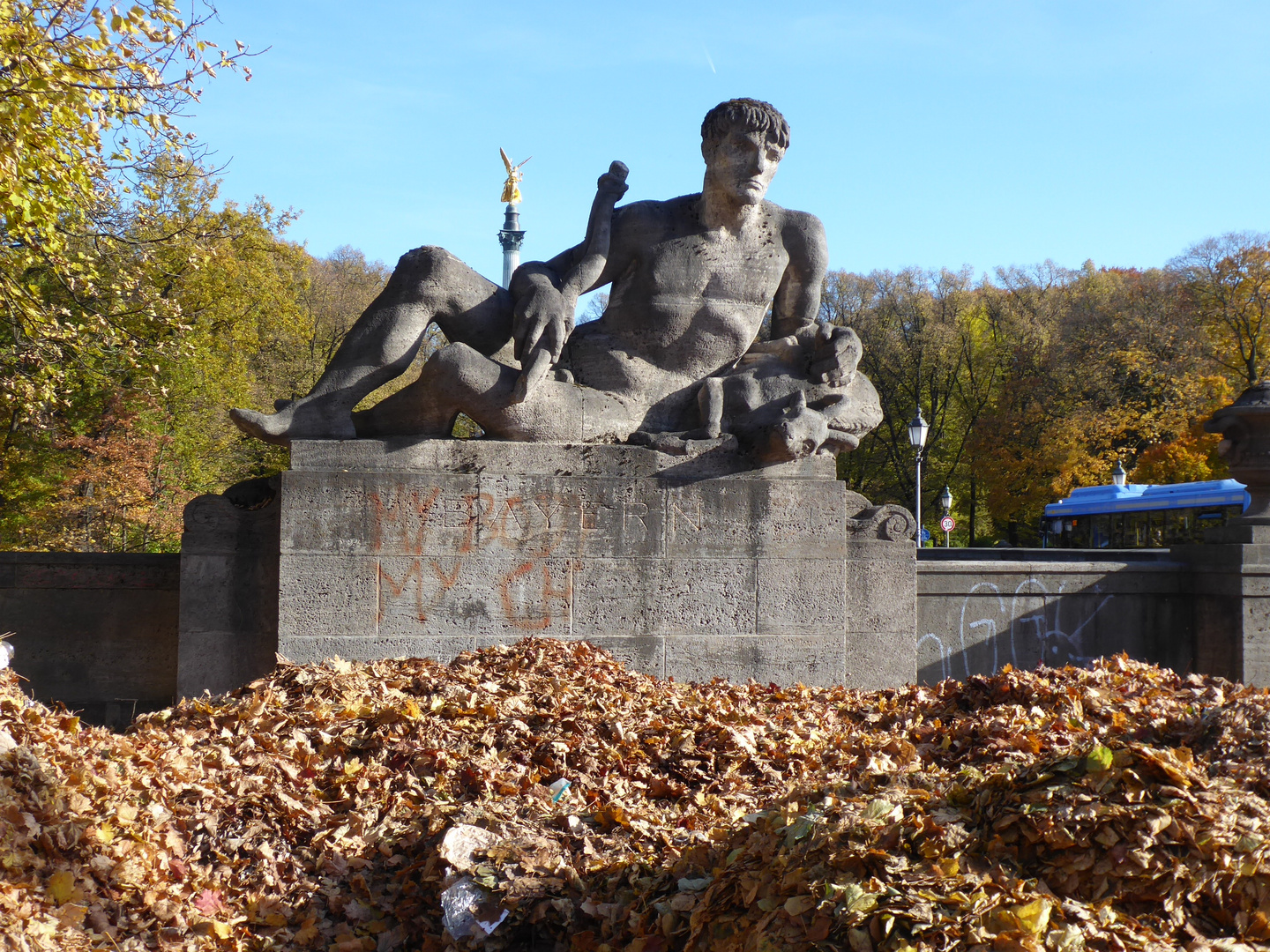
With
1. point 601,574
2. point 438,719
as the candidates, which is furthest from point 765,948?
point 601,574

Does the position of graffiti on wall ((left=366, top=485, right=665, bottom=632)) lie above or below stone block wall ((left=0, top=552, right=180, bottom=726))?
above

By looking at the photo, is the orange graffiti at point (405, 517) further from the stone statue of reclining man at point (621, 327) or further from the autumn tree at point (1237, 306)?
the autumn tree at point (1237, 306)

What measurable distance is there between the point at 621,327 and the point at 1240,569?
5.05m

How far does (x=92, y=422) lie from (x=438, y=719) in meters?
17.9

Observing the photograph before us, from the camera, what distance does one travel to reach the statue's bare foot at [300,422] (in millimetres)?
6609

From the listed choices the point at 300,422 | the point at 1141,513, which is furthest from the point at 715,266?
the point at 1141,513

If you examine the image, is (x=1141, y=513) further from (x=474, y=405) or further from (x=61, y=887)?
(x=61, y=887)

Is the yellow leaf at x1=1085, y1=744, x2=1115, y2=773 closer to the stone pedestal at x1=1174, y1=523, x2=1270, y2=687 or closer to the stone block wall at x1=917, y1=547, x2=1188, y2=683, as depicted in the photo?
the stone block wall at x1=917, y1=547, x2=1188, y2=683

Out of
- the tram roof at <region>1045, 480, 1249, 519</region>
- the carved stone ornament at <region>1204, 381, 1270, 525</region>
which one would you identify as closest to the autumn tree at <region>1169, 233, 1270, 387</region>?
the tram roof at <region>1045, 480, 1249, 519</region>

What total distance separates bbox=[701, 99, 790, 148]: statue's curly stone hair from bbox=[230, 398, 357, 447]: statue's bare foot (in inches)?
122

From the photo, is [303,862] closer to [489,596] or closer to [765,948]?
[765,948]

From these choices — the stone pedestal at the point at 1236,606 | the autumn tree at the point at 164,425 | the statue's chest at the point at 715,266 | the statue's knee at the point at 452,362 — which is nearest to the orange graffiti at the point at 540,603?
the statue's knee at the point at 452,362

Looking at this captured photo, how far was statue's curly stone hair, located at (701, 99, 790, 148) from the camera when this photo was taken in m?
7.05

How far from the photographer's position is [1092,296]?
3725cm
